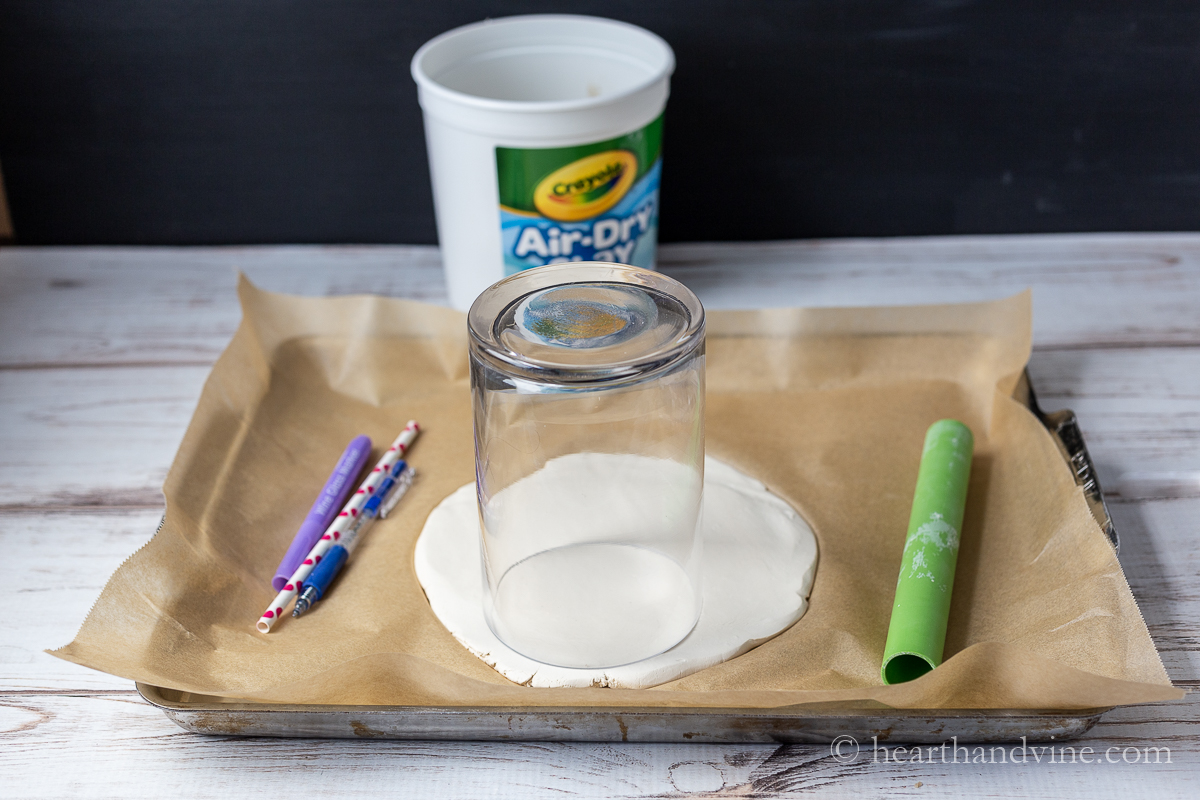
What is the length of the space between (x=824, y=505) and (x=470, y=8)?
0.55m

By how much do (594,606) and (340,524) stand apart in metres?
0.18

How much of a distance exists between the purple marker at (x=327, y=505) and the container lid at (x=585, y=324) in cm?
20

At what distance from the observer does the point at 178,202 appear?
0.99m

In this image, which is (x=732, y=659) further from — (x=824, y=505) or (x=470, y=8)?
(x=470, y=8)

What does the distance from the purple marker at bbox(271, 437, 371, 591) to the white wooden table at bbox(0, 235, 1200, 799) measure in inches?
4.2

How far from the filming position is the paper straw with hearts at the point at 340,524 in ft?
1.86

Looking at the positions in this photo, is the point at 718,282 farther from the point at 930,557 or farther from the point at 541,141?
the point at 930,557

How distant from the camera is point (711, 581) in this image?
0.59 meters

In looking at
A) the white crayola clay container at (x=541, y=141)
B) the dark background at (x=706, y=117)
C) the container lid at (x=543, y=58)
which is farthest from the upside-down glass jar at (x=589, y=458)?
the dark background at (x=706, y=117)

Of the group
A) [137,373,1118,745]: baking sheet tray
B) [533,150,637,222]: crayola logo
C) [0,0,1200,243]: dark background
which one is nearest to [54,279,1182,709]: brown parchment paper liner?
[137,373,1118,745]: baking sheet tray

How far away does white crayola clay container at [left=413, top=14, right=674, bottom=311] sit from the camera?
746 mm

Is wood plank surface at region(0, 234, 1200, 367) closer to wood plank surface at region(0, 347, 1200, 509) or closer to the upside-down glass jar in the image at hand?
wood plank surface at region(0, 347, 1200, 509)

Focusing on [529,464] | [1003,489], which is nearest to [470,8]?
[529,464]
